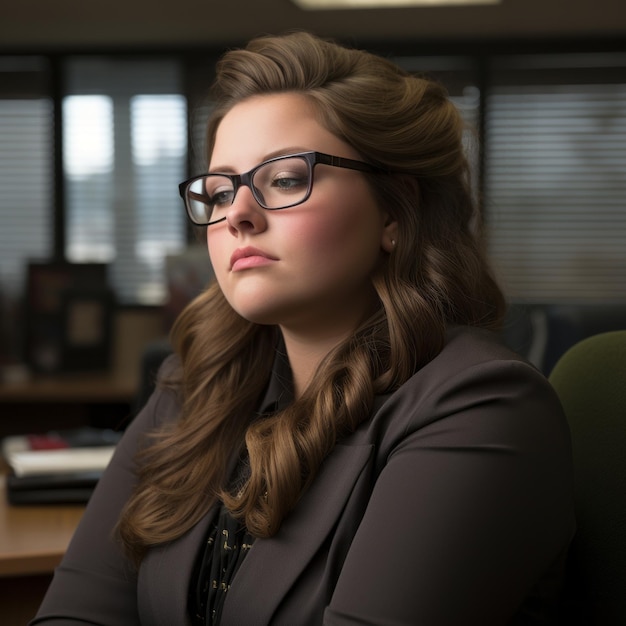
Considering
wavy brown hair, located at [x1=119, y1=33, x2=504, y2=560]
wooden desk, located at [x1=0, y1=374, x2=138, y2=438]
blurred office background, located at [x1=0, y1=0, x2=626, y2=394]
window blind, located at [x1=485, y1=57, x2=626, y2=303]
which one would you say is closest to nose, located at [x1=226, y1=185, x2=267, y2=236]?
wavy brown hair, located at [x1=119, y1=33, x2=504, y2=560]

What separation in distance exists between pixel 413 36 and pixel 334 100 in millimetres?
4234

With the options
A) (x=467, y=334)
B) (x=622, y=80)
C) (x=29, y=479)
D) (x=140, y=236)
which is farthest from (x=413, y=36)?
(x=467, y=334)

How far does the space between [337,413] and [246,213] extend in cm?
26

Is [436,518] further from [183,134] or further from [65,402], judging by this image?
[183,134]

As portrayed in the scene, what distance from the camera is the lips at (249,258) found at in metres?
1.07

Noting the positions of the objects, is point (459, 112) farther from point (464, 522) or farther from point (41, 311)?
point (41, 311)

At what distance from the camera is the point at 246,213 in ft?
3.50

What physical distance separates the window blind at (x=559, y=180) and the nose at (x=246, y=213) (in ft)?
13.8

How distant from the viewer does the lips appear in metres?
1.07

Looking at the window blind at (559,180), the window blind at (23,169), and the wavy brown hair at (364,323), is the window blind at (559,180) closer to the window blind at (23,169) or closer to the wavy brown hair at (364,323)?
the window blind at (23,169)

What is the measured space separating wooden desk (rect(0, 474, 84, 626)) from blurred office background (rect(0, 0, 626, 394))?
124 inches

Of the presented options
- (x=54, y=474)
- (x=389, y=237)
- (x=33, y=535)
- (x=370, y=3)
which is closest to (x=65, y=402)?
(x=370, y=3)

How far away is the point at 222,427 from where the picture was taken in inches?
49.3

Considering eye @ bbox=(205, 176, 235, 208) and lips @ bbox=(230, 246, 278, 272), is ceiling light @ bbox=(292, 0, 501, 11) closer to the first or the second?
eye @ bbox=(205, 176, 235, 208)
